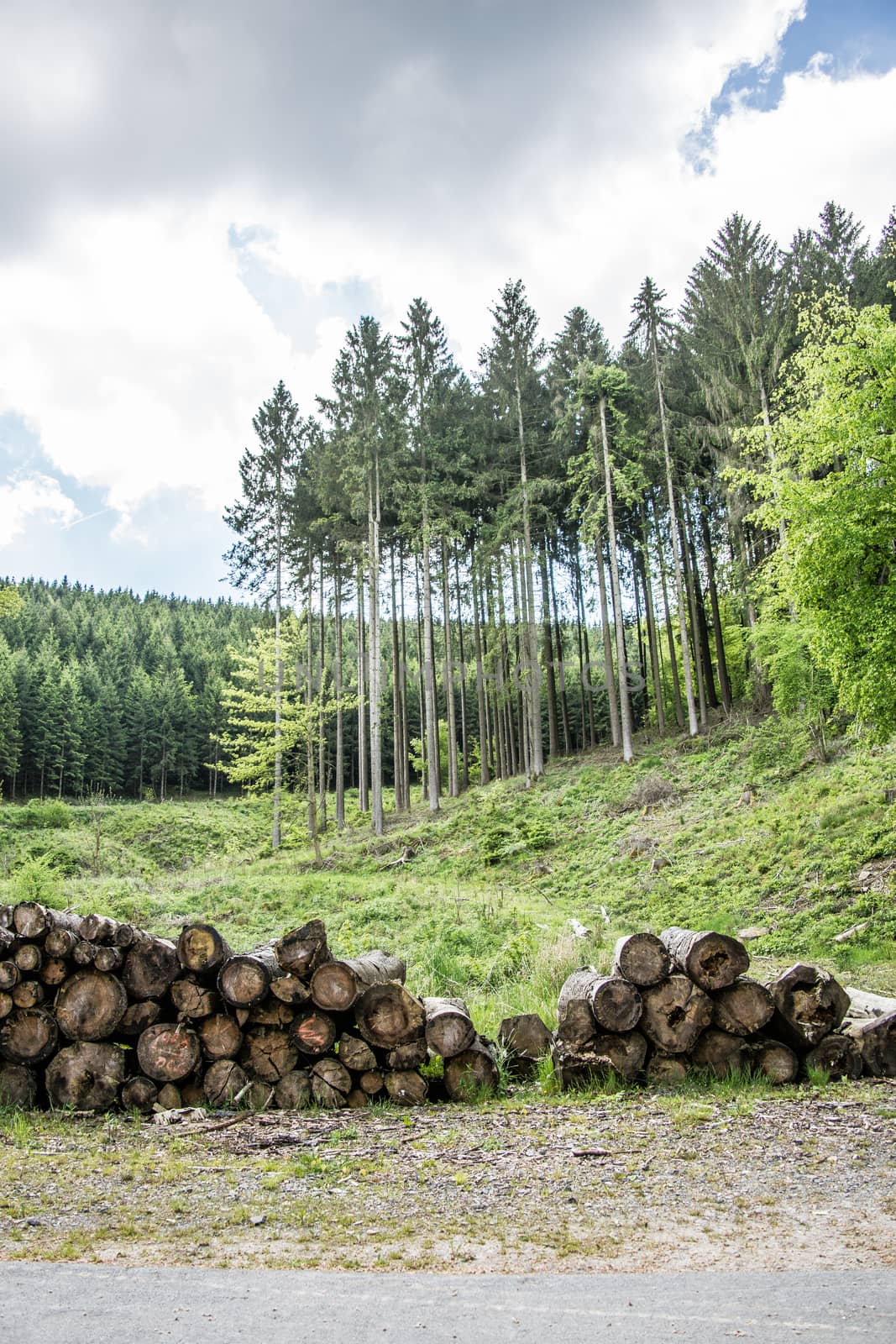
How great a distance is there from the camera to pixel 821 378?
11.3 meters

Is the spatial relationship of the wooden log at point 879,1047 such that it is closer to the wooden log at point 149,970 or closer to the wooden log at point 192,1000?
the wooden log at point 192,1000

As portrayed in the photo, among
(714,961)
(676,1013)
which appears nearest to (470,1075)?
(676,1013)

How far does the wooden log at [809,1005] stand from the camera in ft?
19.6

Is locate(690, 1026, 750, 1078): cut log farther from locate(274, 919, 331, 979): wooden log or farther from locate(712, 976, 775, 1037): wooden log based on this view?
locate(274, 919, 331, 979): wooden log

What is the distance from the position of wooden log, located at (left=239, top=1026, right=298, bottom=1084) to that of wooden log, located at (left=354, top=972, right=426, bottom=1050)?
607 mm

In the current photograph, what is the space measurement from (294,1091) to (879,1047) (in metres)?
4.48

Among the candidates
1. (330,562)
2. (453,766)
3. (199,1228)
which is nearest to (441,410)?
(330,562)

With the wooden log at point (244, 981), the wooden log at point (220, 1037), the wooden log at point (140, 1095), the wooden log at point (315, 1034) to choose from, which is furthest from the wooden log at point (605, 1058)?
the wooden log at point (140, 1095)

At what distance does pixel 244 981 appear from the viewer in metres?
5.86

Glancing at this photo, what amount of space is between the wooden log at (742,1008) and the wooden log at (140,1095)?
14.0 feet

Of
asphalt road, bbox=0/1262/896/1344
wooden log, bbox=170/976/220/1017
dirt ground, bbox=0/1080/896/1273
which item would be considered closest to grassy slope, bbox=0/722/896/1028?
dirt ground, bbox=0/1080/896/1273

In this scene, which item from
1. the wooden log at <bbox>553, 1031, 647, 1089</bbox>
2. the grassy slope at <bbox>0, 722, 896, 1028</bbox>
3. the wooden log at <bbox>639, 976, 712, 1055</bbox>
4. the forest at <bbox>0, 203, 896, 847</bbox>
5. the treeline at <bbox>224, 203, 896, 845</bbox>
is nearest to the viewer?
the wooden log at <bbox>639, 976, 712, 1055</bbox>

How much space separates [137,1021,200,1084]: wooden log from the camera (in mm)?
5859

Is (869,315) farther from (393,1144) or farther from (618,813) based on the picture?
(618,813)
